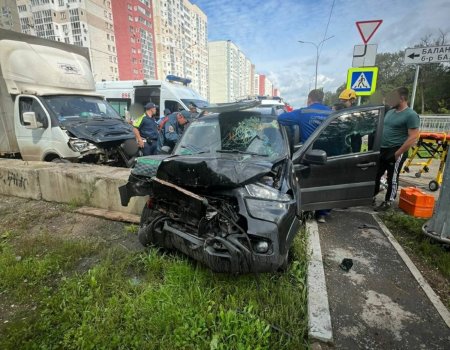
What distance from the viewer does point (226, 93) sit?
2940 inches

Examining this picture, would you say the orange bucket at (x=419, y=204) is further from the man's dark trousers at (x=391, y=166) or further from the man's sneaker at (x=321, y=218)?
the man's sneaker at (x=321, y=218)

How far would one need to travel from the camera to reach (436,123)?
12.1m

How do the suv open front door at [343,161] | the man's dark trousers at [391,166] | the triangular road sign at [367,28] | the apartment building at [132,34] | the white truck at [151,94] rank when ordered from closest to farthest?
1. the suv open front door at [343,161]
2. the man's dark trousers at [391,166]
3. the triangular road sign at [367,28]
4. the white truck at [151,94]
5. the apartment building at [132,34]

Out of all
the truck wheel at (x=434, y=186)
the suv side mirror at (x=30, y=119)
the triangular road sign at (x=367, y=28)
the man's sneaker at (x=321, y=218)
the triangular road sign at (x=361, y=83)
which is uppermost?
the triangular road sign at (x=367, y=28)

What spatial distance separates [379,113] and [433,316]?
8.83ft

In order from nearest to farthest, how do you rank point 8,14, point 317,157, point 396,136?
1. point 317,157
2. point 396,136
3. point 8,14

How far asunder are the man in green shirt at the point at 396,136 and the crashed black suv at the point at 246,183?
2.32 feet

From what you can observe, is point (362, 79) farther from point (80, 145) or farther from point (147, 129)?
point (80, 145)

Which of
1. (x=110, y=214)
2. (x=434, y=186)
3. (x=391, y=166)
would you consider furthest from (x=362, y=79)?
(x=110, y=214)

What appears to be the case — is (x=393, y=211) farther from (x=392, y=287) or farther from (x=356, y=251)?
(x=392, y=287)

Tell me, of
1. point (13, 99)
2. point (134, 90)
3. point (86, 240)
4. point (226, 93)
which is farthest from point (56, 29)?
point (86, 240)

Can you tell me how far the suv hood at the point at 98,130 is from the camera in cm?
545

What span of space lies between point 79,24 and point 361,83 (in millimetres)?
62674

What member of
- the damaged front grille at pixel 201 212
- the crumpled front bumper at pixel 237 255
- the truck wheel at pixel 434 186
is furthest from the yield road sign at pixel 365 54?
the damaged front grille at pixel 201 212
